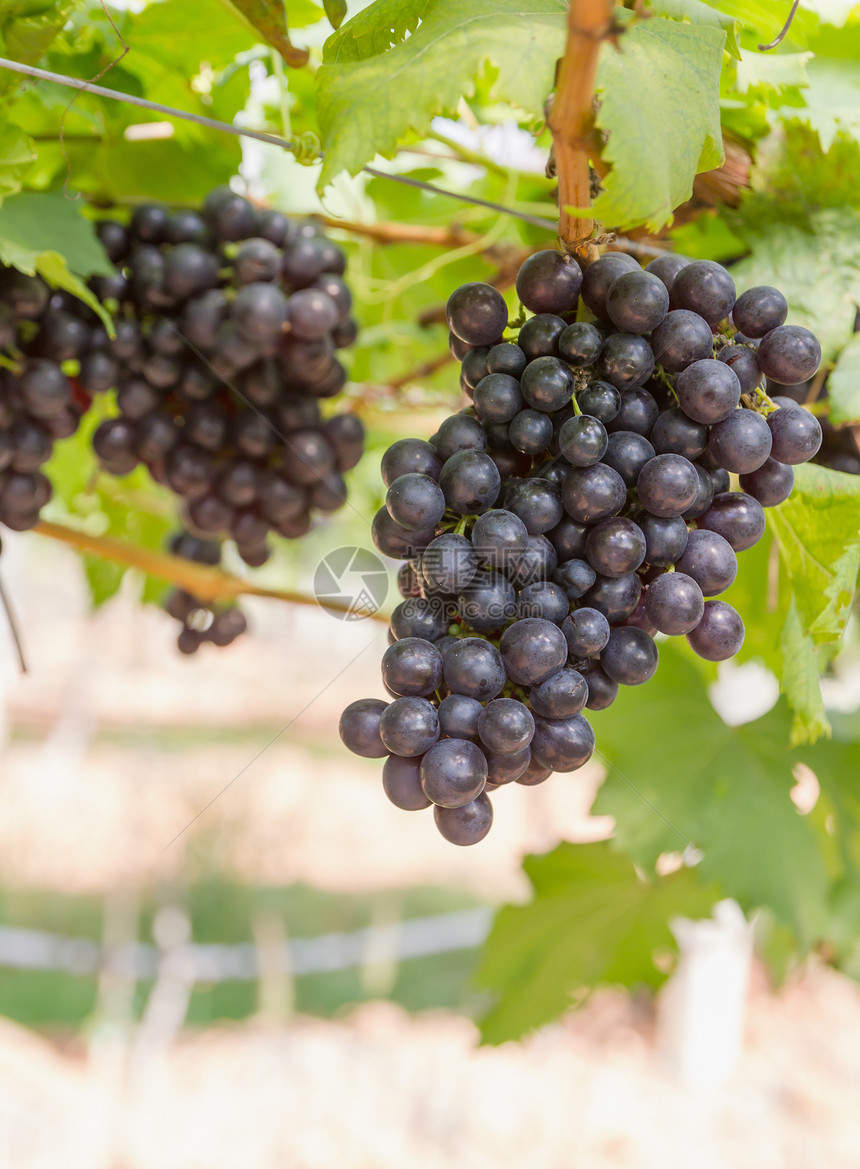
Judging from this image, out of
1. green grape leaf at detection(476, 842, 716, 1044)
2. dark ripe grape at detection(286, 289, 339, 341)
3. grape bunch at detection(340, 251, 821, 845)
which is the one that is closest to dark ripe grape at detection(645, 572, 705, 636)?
grape bunch at detection(340, 251, 821, 845)

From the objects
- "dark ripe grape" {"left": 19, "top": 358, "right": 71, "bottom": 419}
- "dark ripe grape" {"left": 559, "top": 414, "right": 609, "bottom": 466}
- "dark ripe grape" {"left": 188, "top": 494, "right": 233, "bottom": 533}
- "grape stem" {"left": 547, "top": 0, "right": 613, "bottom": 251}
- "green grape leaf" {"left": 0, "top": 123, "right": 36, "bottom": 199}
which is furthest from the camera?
"dark ripe grape" {"left": 188, "top": 494, "right": 233, "bottom": 533}

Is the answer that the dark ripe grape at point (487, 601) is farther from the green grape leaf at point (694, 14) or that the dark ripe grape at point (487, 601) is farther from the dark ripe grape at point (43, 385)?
the dark ripe grape at point (43, 385)

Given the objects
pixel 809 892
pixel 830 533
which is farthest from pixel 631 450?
pixel 809 892

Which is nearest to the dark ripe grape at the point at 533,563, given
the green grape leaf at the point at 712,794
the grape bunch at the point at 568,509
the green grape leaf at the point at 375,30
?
A: the grape bunch at the point at 568,509

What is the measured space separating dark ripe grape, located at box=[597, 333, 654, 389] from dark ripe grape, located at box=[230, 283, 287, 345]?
335mm

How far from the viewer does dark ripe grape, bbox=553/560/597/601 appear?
43 centimetres

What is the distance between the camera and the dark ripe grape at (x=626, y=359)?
44 cm

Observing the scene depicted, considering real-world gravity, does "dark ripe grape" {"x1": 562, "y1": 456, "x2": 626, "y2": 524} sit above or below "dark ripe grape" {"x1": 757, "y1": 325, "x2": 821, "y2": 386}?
below

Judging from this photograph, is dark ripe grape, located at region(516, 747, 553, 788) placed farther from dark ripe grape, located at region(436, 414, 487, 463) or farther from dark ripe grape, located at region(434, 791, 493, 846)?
dark ripe grape, located at region(436, 414, 487, 463)

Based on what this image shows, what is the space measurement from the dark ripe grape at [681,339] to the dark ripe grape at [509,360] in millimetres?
69

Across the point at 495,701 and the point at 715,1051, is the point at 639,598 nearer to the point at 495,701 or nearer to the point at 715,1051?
the point at 495,701

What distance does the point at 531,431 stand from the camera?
445 mm

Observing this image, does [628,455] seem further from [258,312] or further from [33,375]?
[33,375]

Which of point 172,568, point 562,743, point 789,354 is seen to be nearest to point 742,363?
point 789,354
